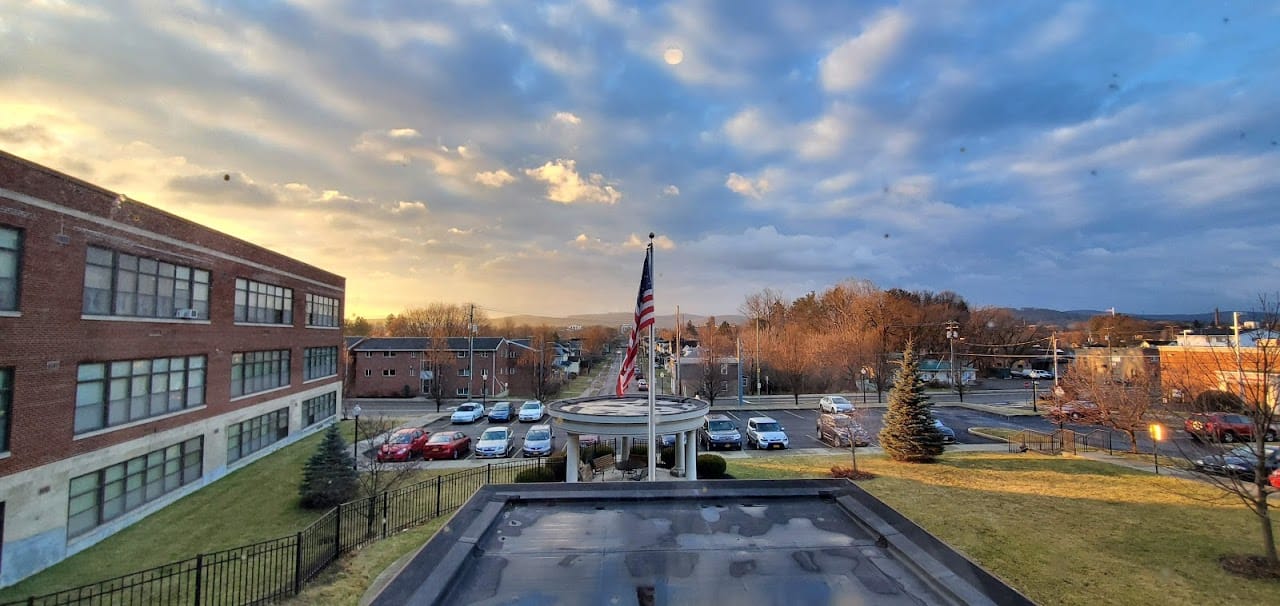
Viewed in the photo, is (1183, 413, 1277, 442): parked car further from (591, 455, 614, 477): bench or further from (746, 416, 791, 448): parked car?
(591, 455, 614, 477): bench

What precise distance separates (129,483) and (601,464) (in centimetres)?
1473

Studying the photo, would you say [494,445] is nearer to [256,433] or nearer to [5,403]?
[256,433]

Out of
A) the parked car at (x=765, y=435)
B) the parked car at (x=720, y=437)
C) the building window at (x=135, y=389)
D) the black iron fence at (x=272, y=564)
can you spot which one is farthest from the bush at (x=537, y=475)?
the parked car at (x=765, y=435)

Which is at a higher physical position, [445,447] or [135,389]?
[135,389]

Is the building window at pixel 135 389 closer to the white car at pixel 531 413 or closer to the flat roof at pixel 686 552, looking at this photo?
the flat roof at pixel 686 552

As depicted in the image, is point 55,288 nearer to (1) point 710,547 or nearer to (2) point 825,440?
(1) point 710,547

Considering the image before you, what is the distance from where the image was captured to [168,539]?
1458 cm

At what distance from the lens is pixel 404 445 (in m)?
23.2

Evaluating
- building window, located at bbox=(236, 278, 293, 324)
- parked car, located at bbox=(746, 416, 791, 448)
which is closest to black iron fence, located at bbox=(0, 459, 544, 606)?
parked car, located at bbox=(746, 416, 791, 448)

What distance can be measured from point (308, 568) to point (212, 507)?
9.48 metres

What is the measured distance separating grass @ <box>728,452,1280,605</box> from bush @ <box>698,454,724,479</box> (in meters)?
0.77

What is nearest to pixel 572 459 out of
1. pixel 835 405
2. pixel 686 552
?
pixel 686 552

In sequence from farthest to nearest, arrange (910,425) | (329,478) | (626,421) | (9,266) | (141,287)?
(910,425) → (141,287) → (329,478) → (626,421) → (9,266)

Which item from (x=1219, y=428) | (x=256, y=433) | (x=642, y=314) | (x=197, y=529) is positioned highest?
(x=642, y=314)
